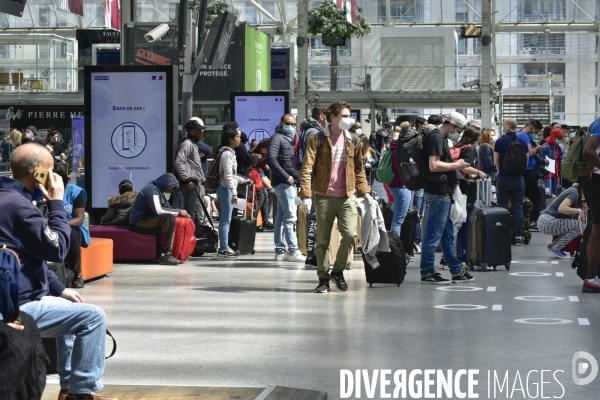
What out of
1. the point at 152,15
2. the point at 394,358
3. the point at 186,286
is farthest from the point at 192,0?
the point at 394,358

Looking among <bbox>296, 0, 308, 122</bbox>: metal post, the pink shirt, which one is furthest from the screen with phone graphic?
<bbox>296, 0, 308, 122</bbox>: metal post

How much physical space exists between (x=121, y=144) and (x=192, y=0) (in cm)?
2920

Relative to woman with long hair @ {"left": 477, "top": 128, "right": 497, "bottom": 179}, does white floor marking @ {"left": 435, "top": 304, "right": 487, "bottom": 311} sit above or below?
below

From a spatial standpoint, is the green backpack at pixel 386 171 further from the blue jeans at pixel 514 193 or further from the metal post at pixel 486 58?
the metal post at pixel 486 58

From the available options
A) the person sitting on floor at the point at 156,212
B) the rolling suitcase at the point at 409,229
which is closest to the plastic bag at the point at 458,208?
the rolling suitcase at the point at 409,229

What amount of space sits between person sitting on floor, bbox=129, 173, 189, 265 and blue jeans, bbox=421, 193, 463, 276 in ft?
11.5

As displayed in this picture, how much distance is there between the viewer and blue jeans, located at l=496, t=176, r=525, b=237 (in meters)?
16.2

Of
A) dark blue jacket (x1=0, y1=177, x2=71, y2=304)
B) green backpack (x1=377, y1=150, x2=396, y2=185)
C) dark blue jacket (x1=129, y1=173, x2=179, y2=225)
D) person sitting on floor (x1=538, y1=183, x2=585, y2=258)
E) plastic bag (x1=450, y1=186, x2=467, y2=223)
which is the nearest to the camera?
dark blue jacket (x1=0, y1=177, x2=71, y2=304)

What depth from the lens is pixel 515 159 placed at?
1605cm

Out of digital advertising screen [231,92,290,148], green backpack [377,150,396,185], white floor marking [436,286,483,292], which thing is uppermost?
digital advertising screen [231,92,290,148]

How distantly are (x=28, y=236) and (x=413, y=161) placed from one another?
21.8 feet

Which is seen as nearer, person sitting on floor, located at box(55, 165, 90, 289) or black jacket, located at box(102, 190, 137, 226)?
person sitting on floor, located at box(55, 165, 90, 289)

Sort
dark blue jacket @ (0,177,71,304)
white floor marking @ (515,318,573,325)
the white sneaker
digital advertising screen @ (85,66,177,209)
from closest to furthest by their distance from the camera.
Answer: dark blue jacket @ (0,177,71,304) < white floor marking @ (515,318,573,325) < the white sneaker < digital advertising screen @ (85,66,177,209)

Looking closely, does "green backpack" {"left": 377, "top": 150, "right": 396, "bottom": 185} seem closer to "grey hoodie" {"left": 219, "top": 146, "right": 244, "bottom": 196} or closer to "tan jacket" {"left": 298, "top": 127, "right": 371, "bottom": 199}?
"grey hoodie" {"left": 219, "top": 146, "right": 244, "bottom": 196}
